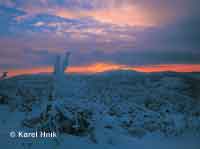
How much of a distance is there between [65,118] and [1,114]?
2.65 metres

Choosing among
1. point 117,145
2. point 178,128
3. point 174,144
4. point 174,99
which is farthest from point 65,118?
point 174,99

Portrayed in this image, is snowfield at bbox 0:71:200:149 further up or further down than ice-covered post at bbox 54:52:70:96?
further down

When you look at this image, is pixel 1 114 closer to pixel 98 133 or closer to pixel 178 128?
pixel 98 133

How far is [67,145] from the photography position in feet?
22.5

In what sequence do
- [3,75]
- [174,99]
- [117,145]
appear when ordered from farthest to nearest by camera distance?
[174,99] → [3,75] → [117,145]

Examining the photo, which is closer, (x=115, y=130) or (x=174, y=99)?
(x=115, y=130)

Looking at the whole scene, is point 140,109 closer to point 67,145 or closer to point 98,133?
point 98,133

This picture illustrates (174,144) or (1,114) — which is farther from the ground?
(1,114)

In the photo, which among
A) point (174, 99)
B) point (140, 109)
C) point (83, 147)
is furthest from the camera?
point (174, 99)

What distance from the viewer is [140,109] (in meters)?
13.2

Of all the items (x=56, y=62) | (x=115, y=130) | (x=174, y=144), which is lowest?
(x=174, y=144)

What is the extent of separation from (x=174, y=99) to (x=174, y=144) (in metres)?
11.4

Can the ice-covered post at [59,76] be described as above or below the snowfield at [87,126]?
above

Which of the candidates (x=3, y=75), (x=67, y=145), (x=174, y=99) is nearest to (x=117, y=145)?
(x=67, y=145)
